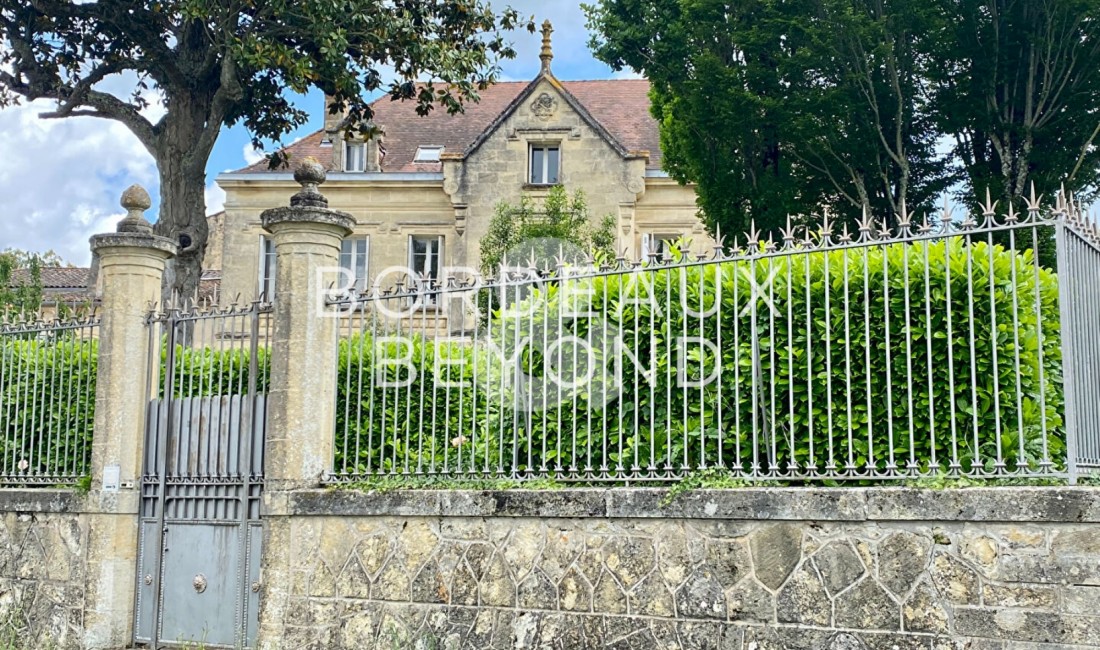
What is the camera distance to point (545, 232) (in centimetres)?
2567

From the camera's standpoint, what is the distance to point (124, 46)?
18.0m

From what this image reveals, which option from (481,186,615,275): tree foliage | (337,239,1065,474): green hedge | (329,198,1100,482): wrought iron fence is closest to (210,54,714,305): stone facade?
(481,186,615,275): tree foliage

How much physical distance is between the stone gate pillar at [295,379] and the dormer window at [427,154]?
23.4 m

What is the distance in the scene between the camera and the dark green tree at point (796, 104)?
58.0ft

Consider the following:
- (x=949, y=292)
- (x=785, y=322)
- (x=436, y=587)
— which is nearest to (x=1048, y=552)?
(x=949, y=292)

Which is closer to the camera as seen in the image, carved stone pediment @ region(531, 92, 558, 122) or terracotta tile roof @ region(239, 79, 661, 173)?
carved stone pediment @ region(531, 92, 558, 122)

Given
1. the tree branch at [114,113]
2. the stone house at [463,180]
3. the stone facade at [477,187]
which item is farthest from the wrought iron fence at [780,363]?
the stone facade at [477,187]

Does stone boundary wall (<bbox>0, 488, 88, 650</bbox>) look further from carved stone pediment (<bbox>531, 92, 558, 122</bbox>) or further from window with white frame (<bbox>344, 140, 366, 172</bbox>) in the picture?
window with white frame (<bbox>344, 140, 366, 172</bbox>)

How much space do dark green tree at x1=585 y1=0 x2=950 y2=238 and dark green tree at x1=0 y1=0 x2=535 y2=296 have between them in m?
3.42

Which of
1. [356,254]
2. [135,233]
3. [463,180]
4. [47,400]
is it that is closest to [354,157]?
[356,254]

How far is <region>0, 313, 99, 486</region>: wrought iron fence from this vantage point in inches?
368

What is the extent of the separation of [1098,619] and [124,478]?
7.03 m

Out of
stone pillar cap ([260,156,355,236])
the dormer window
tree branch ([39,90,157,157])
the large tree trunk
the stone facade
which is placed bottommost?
stone pillar cap ([260,156,355,236])

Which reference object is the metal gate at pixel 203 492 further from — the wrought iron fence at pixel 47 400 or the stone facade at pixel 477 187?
the stone facade at pixel 477 187
